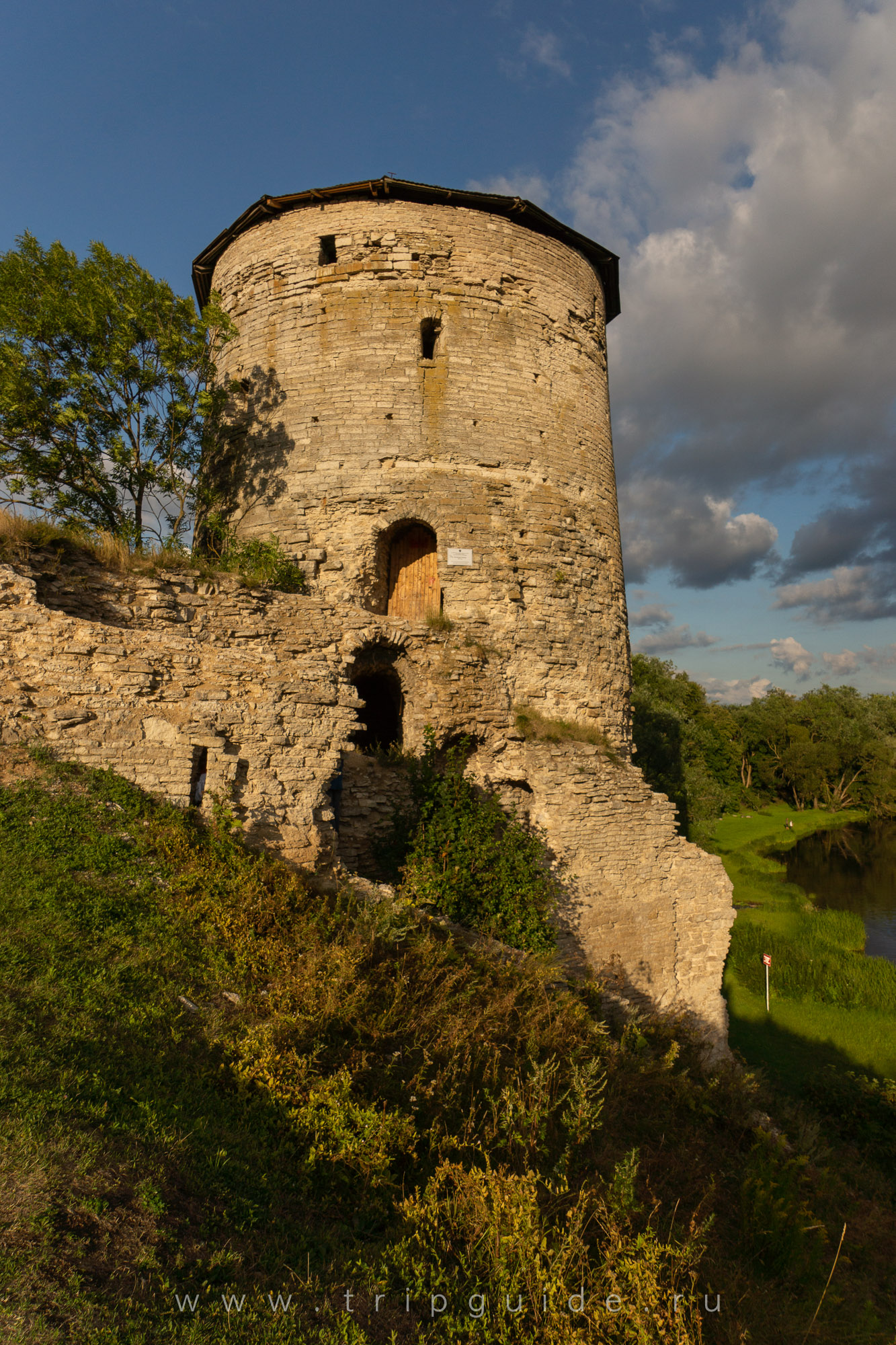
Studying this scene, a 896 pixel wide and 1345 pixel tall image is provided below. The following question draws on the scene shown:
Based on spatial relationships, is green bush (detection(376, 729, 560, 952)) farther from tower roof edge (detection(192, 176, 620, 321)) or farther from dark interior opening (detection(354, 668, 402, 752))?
tower roof edge (detection(192, 176, 620, 321))

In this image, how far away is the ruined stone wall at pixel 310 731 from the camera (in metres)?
5.76

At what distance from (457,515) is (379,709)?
358 cm

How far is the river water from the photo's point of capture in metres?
20.3

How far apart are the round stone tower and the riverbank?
23.0 ft

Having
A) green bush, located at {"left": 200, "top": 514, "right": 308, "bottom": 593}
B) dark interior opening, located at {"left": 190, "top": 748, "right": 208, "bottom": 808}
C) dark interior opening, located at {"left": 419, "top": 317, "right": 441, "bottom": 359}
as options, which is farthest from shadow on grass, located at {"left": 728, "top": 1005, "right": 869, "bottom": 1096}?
dark interior opening, located at {"left": 419, "top": 317, "right": 441, "bottom": 359}

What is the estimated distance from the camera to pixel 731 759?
45938 millimetres

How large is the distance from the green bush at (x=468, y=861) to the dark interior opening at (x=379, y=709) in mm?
2200

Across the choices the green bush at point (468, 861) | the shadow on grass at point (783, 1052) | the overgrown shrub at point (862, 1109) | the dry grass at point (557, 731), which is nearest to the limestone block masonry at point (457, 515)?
the dry grass at point (557, 731)

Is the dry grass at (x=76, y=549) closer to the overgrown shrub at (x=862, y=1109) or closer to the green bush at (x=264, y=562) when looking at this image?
the green bush at (x=264, y=562)

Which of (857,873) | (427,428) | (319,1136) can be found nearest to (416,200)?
(427,428)

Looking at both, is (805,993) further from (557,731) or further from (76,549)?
(76,549)

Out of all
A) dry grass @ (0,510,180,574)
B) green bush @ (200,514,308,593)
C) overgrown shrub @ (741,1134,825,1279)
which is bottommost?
overgrown shrub @ (741,1134,825,1279)

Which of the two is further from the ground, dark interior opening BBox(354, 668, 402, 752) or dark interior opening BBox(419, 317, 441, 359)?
dark interior opening BBox(419, 317, 441, 359)

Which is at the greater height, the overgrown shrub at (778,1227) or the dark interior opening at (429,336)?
the dark interior opening at (429,336)
